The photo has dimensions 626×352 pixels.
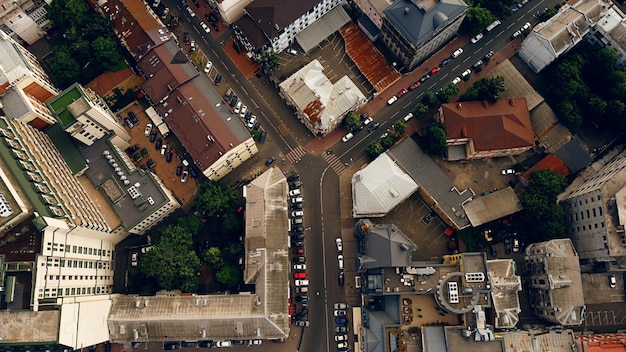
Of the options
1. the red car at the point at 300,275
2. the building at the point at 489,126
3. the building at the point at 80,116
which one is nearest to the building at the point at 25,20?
the building at the point at 80,116

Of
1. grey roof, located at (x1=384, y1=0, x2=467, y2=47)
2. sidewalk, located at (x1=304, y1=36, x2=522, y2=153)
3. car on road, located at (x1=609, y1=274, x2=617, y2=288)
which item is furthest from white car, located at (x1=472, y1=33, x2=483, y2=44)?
car on road, located at (x1=609, y1=274, x2=617, y2=288)

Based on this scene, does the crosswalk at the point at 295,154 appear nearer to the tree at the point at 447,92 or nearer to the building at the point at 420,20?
the building at the point at 420,20

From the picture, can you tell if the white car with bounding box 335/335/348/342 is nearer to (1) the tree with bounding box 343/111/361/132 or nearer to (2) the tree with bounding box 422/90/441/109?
(1) the tree with bounding box 343/111/361/132

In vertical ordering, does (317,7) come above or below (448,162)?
above

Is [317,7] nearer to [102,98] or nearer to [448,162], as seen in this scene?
[448,162]

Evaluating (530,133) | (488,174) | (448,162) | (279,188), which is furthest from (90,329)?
(530,133)

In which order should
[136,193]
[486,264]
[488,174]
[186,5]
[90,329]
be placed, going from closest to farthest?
[90,329], [486,264], [136,193], [488,174], [186,5]
